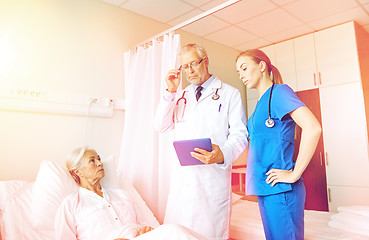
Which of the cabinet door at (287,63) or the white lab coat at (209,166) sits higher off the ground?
the cabinet door at (287,63)

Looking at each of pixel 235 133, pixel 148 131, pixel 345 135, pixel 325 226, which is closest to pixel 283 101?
pixel 235 133

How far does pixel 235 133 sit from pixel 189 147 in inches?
12.5

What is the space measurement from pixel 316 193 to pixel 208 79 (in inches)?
75.1

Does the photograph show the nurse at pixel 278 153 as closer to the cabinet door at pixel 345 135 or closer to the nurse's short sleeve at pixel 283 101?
the nurse's short sleeve at pixel 283 101

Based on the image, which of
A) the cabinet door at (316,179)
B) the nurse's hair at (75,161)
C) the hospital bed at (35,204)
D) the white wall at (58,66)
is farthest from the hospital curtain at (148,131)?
the cabinet door at (316,179)

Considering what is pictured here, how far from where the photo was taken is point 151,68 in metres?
2.12

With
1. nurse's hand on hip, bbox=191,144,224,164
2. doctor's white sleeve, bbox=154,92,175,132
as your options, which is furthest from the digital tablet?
doctor's white sleeve, bbox=154,92,175,132

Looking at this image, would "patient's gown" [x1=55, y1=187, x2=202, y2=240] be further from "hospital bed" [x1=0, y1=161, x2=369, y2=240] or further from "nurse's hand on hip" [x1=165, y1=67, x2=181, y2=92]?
"nurse's hand on hip" [x1=165, y1=67, x2=181, y2=92]

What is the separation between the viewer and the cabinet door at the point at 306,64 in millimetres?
2742

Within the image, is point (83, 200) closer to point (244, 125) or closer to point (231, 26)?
point (244, 125)

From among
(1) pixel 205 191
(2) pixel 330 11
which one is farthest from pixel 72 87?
(2) pixel 330 11

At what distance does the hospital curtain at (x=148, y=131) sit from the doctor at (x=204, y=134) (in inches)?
10.6

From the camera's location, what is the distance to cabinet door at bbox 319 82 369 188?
8.02 feet

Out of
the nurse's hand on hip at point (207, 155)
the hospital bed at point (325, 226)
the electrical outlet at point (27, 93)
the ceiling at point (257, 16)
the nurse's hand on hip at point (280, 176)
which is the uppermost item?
the ceiling at point (257, 16)
